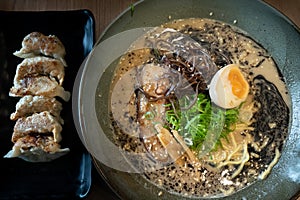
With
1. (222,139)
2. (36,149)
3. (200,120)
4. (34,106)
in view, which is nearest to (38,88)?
(34,106)

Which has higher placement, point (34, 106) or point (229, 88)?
point (229, 88)

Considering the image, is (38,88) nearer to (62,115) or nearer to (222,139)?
(62,115)

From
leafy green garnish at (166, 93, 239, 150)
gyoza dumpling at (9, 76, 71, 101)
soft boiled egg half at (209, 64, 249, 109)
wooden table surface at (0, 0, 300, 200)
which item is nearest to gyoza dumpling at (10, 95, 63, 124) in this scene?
gyoza dumpling at (9, 76, 71, 101)

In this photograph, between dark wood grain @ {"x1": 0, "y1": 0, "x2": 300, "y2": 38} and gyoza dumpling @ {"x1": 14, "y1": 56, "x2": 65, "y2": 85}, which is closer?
gyoza dumpling @ {"x1": 14, "y1": 56, "x2": 65, "y2": 85}

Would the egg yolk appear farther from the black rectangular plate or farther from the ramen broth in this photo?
the black rectangular plate

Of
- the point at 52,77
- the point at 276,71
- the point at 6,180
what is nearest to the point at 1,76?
the point at 52,77

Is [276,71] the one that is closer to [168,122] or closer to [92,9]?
[168,122]
